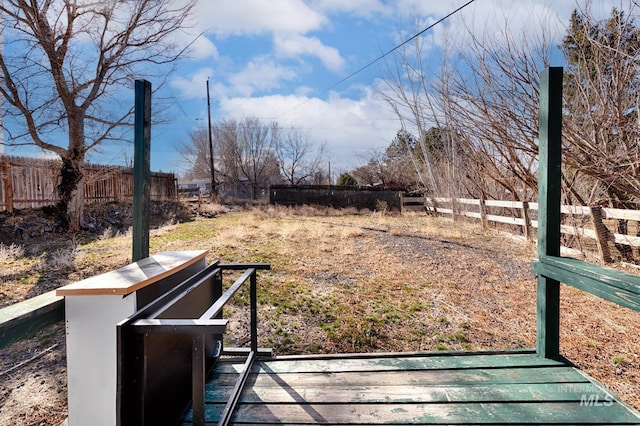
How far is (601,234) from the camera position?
16.6 feet

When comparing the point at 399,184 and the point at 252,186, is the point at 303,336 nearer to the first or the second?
the point at 399,184

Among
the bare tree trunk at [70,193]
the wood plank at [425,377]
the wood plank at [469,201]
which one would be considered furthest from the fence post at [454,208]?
the bare tree trunk at [70,193]

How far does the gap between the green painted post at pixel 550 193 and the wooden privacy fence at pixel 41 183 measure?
365 inches

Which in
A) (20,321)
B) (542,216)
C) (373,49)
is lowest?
(20,321)

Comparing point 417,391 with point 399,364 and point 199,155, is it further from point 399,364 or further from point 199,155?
point 199,155

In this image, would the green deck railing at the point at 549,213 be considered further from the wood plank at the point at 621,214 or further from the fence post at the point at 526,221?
the fence post at the point at 526,221

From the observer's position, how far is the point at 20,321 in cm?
93

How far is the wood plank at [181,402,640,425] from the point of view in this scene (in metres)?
1.39

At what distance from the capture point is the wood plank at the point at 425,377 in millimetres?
1681

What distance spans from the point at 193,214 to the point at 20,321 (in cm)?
1159

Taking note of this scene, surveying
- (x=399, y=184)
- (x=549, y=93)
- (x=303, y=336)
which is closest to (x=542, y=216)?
(x=549, y=93)

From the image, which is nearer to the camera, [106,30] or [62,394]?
[62,394]

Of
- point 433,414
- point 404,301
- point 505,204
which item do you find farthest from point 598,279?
point 505,204

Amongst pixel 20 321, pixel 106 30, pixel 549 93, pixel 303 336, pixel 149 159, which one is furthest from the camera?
pixel 106 30
